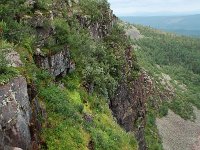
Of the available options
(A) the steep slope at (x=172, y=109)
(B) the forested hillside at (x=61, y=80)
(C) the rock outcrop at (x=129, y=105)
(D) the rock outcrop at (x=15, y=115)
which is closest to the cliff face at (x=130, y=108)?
(C) the rock outcrop at (x=129, y=105)

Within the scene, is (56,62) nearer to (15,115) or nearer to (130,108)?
(15,115)

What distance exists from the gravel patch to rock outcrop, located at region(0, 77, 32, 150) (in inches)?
2820

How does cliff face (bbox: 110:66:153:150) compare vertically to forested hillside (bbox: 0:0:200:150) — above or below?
below

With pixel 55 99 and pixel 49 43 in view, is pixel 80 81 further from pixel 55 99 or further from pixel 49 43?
pixel 55 99

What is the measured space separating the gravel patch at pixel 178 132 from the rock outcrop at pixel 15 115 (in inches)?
2820

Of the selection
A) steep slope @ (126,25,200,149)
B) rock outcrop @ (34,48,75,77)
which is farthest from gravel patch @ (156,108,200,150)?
rock outcrop @ (34,48,75,77)

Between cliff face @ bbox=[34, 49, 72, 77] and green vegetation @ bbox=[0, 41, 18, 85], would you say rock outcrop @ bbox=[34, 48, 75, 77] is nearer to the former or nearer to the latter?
cliff face @ bbox=[34, 49, 72, 77]

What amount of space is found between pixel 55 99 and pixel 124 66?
32.2 metres

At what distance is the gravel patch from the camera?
341 feet

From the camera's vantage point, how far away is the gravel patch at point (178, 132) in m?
104

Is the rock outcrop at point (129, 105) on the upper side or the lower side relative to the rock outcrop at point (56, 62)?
lower

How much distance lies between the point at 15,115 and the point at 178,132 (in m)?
91.3

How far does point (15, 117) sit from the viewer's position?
2766cm

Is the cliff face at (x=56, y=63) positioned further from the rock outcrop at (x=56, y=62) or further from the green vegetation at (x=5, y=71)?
the green vegetation at (x=5, y=71)
